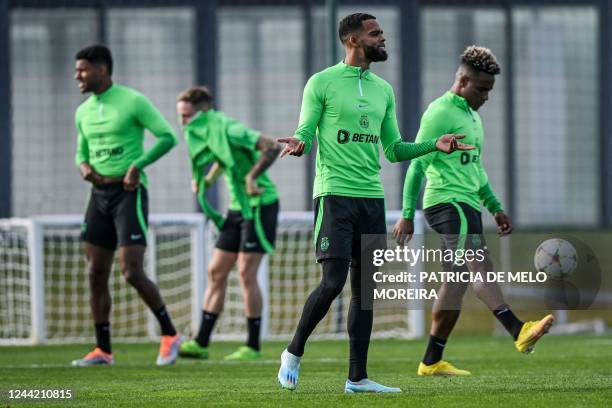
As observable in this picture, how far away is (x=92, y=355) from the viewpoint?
420 inches

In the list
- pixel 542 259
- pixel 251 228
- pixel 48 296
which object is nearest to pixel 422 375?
pixel 542 259

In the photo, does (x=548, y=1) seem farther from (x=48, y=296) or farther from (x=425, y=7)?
(x=48, y=296)

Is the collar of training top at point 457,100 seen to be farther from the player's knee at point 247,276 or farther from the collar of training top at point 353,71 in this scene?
the player's knee at point 247,276

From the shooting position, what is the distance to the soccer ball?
9125mm

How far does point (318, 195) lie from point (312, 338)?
7.48 metres

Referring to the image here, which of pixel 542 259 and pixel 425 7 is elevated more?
pixel 425 7

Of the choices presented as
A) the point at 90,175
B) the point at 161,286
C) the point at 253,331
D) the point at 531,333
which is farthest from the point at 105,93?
the point at 161,286

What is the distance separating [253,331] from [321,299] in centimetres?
394

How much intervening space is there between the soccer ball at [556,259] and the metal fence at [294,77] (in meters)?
10.2

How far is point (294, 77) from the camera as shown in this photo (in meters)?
20.4

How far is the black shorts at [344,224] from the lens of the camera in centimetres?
767

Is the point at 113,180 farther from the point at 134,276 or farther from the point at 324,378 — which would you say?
the point at 324,378

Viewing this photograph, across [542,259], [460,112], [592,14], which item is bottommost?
[542,259]

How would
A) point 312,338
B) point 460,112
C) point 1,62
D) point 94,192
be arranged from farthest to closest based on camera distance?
point 1,62, point 312,338, point 94,192, point 460,112
